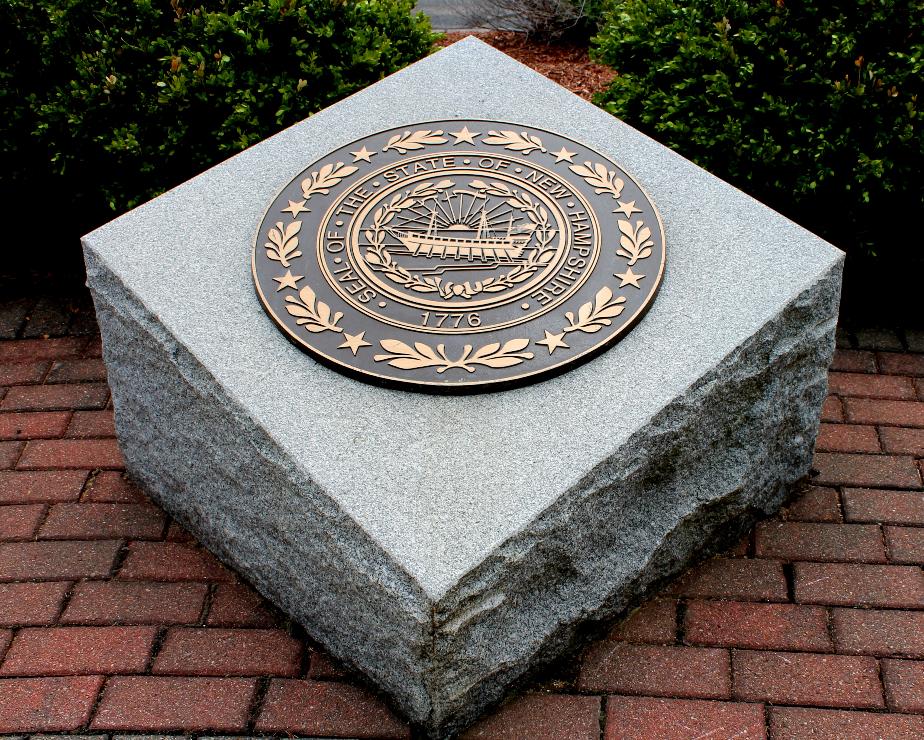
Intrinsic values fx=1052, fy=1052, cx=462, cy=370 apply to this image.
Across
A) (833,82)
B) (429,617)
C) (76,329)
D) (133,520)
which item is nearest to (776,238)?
(833,82)

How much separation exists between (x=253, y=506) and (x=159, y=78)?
176cm

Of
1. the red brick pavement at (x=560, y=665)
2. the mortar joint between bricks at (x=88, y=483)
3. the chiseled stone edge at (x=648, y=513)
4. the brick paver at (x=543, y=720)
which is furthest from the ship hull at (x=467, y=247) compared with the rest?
the mortar joint between bricks at (x=88, y=483)

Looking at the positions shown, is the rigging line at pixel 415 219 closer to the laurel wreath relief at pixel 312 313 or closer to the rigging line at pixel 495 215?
the rigging line at pixel 495 215

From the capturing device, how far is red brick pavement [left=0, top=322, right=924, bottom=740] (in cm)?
270

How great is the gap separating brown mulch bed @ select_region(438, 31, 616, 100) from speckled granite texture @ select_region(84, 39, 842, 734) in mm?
2213

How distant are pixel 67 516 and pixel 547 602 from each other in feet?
5.16

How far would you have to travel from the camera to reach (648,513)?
2812 mm

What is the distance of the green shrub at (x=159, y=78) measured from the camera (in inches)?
146

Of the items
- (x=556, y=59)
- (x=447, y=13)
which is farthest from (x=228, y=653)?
(x=447, y=13)

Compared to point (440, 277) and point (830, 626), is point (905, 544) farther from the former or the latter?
point (440, 277)

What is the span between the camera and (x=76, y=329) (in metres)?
4.02

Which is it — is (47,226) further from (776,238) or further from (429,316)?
(776,238)

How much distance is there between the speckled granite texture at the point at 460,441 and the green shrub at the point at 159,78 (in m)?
0.55

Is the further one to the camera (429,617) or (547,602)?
(547,602)
